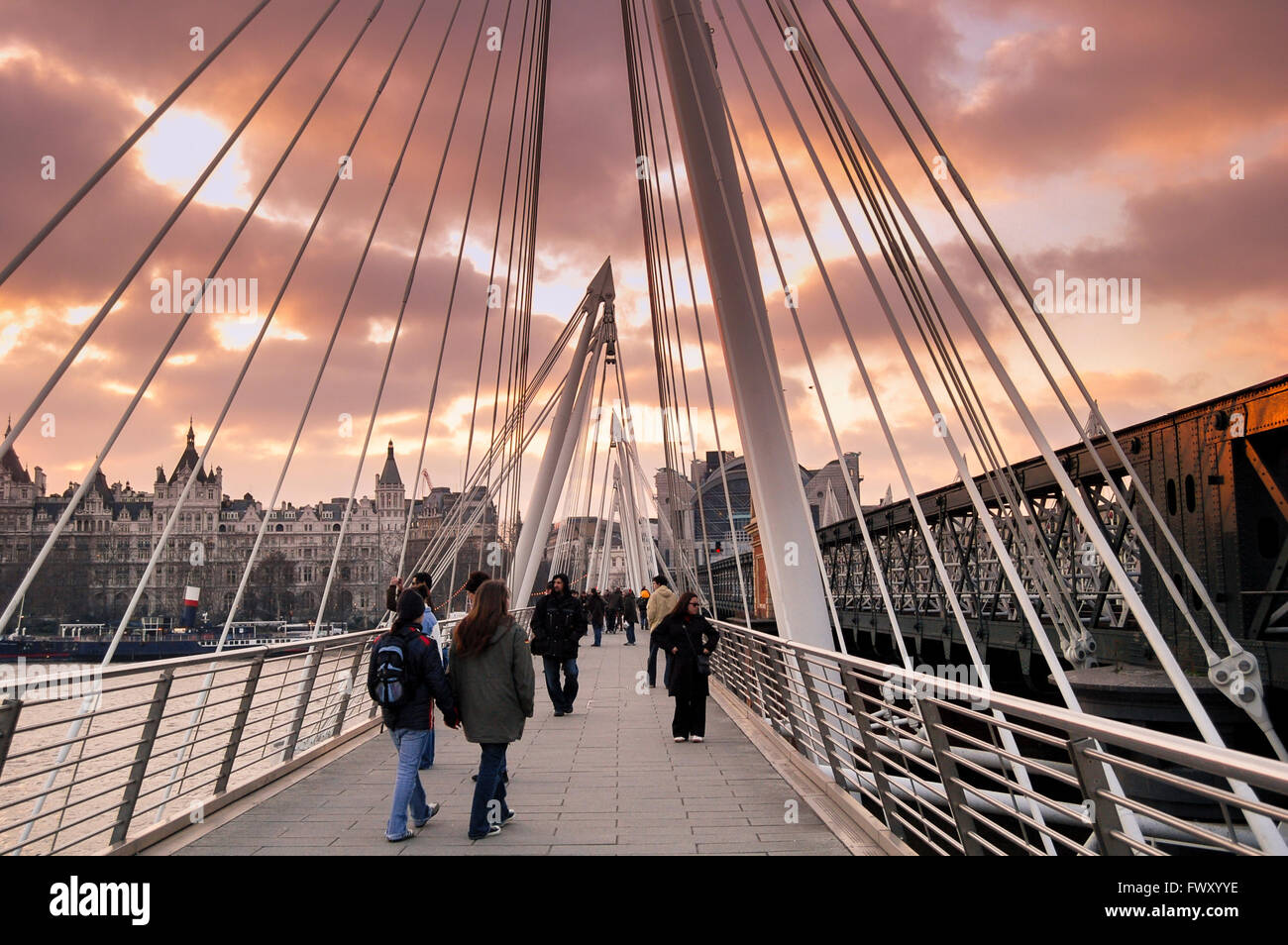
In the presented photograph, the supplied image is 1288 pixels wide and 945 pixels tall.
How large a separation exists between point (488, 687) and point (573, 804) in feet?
4.76

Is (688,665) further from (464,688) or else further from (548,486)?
(548,486)

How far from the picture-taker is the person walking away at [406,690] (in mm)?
5875

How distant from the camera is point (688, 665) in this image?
400 inches

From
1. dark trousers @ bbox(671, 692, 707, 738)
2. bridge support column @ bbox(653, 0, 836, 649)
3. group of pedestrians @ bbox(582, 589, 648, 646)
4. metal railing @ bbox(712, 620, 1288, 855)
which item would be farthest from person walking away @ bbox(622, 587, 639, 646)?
bridge support column @ bbox(653, 0, 836, 649)

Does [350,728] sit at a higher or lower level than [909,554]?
lower

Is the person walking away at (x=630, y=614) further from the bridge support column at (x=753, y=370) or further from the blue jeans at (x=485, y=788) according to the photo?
the blue jeans at (x=485, y=788)

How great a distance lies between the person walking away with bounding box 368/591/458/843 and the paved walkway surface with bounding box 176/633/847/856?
0.29 metres

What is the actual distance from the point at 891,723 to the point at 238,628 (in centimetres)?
7772

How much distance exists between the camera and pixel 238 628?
76.5 m

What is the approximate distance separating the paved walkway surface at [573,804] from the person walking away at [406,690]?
0.97 ft

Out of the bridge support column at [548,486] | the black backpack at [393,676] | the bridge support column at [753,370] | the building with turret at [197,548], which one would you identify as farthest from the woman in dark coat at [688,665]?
the building with turret at [197,548]
